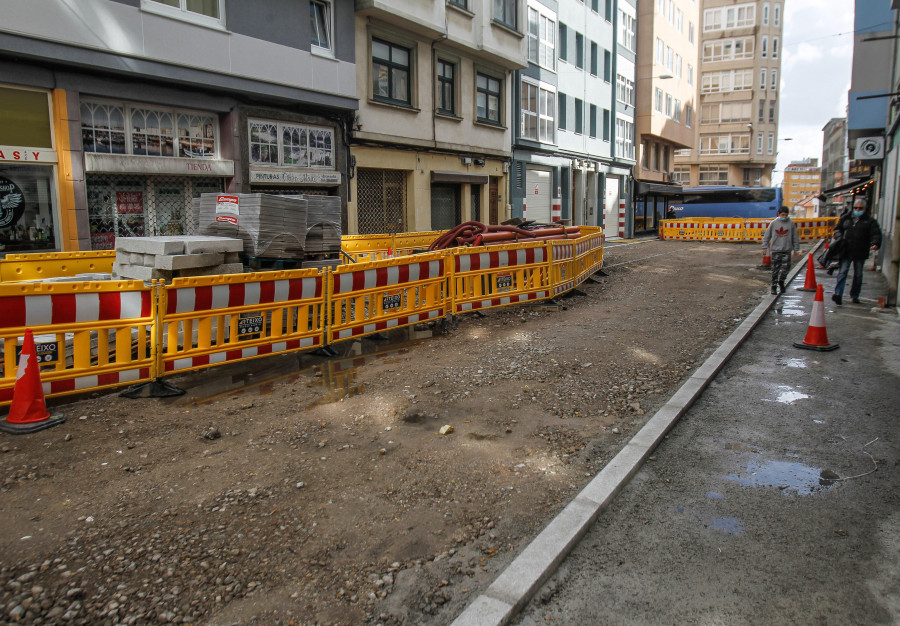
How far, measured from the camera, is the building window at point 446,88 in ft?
70.2

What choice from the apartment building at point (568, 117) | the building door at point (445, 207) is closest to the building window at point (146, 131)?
the building door at point (445, 207)

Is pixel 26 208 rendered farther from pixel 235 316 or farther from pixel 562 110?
pixel 562 110

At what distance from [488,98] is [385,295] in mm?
17490

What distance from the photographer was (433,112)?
2075 centimetres

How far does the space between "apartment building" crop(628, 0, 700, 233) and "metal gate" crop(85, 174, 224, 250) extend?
3146 centimetres

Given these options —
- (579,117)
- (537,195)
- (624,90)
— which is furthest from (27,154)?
(624,90)

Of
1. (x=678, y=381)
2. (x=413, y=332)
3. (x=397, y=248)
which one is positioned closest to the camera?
(x=678, y=381)

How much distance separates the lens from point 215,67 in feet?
43.8

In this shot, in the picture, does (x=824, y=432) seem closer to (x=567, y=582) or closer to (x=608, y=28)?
(x=567, y=582)

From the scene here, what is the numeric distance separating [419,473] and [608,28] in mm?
36326

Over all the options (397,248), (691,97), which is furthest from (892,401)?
(691,97)

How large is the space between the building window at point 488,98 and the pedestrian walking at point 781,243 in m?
12.5

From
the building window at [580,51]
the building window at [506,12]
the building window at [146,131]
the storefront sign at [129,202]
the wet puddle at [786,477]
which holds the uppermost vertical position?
the building window at [580,51]

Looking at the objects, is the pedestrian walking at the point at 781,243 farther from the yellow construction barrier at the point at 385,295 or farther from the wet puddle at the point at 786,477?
the wet puddle at the point at 786,477
